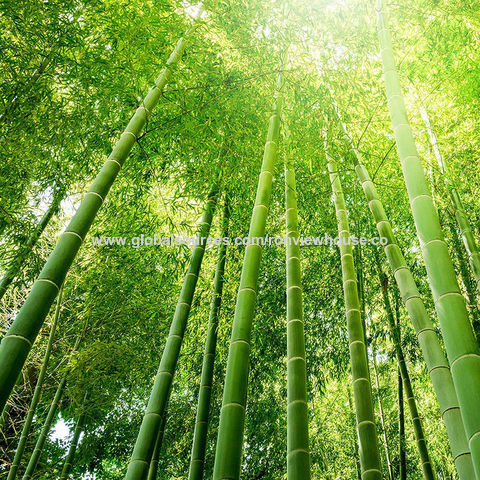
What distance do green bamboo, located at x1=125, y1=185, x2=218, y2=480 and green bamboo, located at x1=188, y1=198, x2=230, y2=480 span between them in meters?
0.69

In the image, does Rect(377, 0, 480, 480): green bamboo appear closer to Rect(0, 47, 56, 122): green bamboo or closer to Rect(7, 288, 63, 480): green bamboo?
Rect(0, 47, 56, 122): green bamboo

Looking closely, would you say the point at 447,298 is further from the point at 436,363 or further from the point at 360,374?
the point at 360,374

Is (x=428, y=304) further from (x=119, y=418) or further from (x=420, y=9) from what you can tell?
(x=119, y=418)

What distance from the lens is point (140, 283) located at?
5180mm

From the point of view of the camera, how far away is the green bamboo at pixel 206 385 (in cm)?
287

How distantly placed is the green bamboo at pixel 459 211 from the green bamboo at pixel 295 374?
1.69m

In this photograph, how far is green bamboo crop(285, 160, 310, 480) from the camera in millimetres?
1846

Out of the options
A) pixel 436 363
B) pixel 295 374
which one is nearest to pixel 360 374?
pixel 295 374

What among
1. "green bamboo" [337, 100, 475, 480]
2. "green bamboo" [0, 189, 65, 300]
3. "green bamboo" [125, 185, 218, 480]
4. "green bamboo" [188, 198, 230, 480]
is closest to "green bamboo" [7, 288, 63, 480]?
"green bamboo" [0, 189, 65, 300]

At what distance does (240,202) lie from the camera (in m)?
4.18

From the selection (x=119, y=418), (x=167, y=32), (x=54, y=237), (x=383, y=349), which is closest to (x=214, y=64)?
(x=167, y=32)

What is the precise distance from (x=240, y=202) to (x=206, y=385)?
1.92m

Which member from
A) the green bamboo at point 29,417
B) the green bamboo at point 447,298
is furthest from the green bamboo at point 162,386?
the green bamboo at point 29,417

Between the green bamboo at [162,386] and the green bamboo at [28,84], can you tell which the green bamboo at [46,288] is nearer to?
the green bamboo at [162,386]
